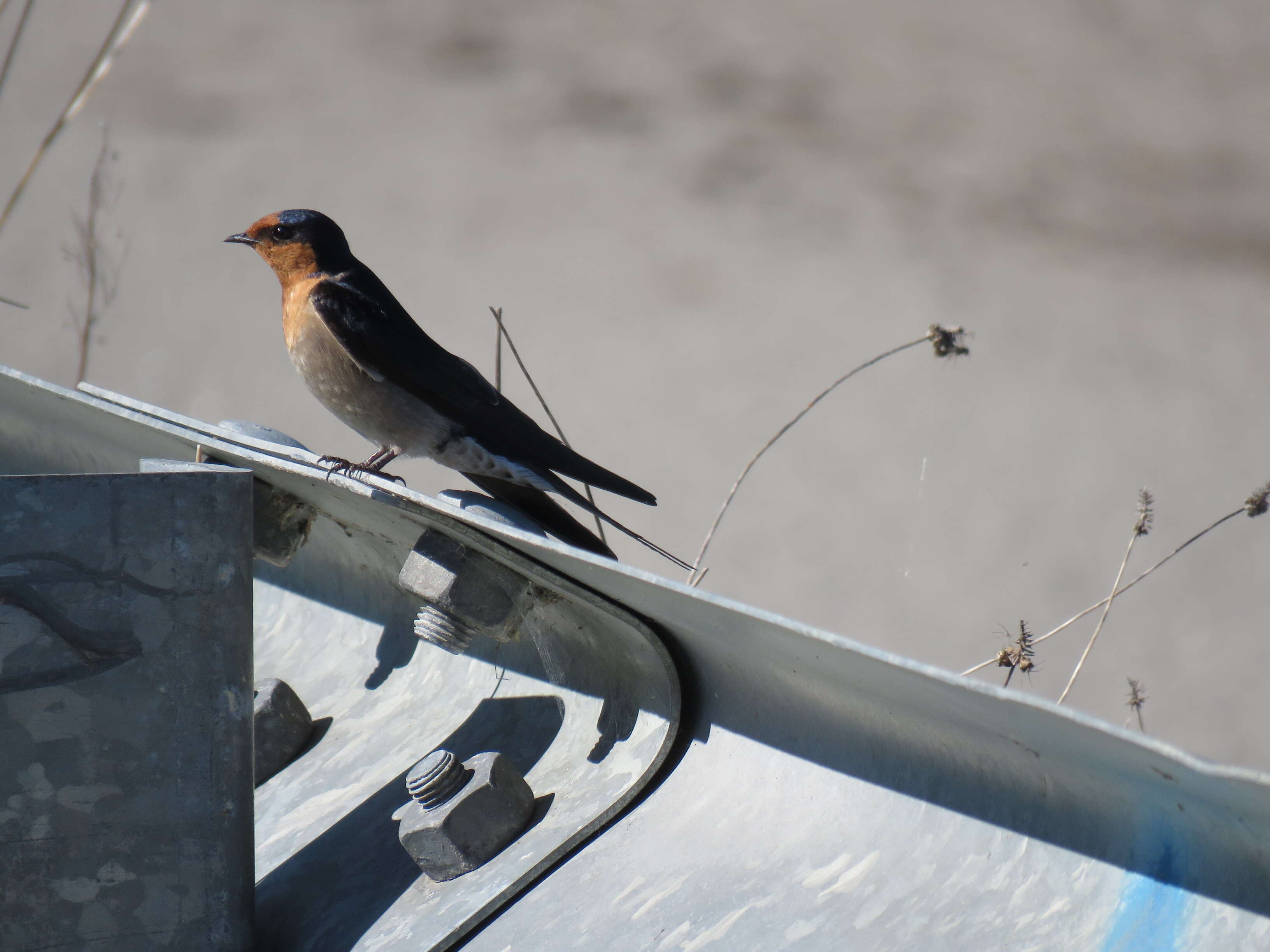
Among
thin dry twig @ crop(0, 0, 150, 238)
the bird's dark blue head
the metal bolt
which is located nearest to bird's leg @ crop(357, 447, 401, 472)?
the bird's dark blue head

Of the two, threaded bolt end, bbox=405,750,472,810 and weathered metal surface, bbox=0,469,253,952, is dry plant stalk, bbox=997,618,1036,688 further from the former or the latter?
weathered metal surface, bbox=0,469,253,952

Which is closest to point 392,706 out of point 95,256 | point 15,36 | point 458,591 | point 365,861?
point 365,861

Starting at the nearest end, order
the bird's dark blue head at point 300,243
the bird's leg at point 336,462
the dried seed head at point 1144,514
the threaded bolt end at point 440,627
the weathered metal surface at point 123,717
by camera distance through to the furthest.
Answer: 1. the weathered metal surface at point 123,717
2. the threaded bolt end at point 440,627
3. the bird's leg at point 336,462
4. the dried seed head at point 1144,514
5. the bird's dark blue head at point 300,243

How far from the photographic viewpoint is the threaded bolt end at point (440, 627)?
1.39m

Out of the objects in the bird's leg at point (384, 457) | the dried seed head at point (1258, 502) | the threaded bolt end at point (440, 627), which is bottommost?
the threaded bolt end at point (440, 627)

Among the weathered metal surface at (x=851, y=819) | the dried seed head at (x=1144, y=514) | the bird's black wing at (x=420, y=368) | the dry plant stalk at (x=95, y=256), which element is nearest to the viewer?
the weathered metal surface at (x=851, y=819)

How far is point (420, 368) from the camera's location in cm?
255

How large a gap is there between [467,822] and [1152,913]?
2.42 ft

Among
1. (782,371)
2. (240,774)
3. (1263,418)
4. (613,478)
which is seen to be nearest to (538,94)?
(782,371)

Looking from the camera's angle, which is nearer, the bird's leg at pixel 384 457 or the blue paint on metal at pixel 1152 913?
the blue paint on metal at pixel 1152 913

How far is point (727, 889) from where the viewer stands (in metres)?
1.12

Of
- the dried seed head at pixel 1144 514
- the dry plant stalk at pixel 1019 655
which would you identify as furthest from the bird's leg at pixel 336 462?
the dried seed head at pixel 1144 514

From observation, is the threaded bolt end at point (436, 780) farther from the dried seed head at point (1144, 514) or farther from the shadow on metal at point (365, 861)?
the dried seed head at point (1144, 514)

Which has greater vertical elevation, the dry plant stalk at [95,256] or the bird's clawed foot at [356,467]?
the dry plant stalk at [95,256]
